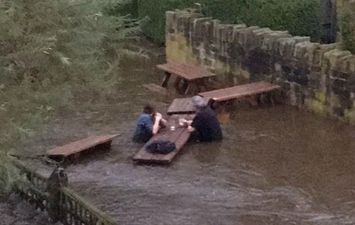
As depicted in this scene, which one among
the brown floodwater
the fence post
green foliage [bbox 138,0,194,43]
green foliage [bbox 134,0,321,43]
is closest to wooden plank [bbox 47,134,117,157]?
the brown floodwater

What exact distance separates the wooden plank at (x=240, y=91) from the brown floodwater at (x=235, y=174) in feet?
1.06

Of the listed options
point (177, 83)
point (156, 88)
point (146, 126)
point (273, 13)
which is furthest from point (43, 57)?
point (273, 13)

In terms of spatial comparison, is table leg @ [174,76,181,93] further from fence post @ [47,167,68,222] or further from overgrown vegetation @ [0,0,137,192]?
overgrown vegetation @ [0,0,137,192]

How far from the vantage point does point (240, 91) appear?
54.0 ft

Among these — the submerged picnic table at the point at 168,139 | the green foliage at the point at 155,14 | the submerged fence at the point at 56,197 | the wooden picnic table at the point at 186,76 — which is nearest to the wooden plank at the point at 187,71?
the wooden picnic table at the point at 186,76

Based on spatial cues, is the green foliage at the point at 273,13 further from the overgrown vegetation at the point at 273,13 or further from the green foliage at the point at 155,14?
the green foliage at the point at 155,14

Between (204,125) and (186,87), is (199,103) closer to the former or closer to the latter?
(204,125)

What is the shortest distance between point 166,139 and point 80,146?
130 centimetres

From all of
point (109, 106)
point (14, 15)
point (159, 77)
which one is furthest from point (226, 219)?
point (159, 77)

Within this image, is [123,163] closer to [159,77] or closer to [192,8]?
[159,77]

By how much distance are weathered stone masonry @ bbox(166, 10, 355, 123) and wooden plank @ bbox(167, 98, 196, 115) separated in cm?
176

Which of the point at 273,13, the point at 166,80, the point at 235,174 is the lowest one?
the point at 166,80

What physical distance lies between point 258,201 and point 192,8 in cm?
978

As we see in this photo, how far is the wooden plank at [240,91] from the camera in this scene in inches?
638
